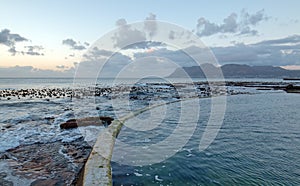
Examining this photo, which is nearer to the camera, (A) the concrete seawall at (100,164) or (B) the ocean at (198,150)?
(A) the concrete seawall at (100,164)

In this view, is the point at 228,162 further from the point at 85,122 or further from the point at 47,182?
the point at 85,122

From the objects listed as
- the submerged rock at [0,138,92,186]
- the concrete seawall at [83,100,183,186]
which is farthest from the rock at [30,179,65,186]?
the concrete seawall at [83,100,183,186]

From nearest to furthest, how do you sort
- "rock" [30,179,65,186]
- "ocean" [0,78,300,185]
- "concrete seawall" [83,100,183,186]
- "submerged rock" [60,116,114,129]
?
"concrete seawall" [83,100,183,186] < "rock" [30,179,65,186] < "ocean" [0,78,300,185] < "submerged rock" [60,116,114,129]

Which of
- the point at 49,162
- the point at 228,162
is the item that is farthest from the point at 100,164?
the point at 228,162

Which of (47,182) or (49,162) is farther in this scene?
(49,162)

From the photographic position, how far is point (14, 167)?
9445 millimetres

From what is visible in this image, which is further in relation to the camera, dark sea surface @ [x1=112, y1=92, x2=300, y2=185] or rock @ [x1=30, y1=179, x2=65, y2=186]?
dark sea surface @ [x1=112, y1=92, x2=300, y2=185]

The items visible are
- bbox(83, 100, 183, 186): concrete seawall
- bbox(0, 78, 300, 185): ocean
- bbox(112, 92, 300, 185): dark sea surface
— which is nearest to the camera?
bbox(83, 100, 183, 186): concrete seawall

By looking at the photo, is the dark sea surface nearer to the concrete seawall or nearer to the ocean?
the ocean

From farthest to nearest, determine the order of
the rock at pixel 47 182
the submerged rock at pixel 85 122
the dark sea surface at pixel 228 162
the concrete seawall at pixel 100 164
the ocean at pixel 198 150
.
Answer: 1. the submerged rock at pixel 85 122
2. the ocean at pixel 198 150
3. the dark sea surface at pixel 228 162
4. the rock at pixel 47 182
5. the concrete seawall at pixel 100 164

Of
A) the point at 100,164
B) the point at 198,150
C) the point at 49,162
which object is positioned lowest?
the point at 49,162

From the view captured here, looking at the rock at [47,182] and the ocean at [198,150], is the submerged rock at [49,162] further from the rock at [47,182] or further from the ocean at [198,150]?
the ocean at [198,150]

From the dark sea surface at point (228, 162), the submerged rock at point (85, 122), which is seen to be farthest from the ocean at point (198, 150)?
the submerged rock at point (85, 122)

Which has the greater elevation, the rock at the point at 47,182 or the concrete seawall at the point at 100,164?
the concrete seawall at the point at 100,164
